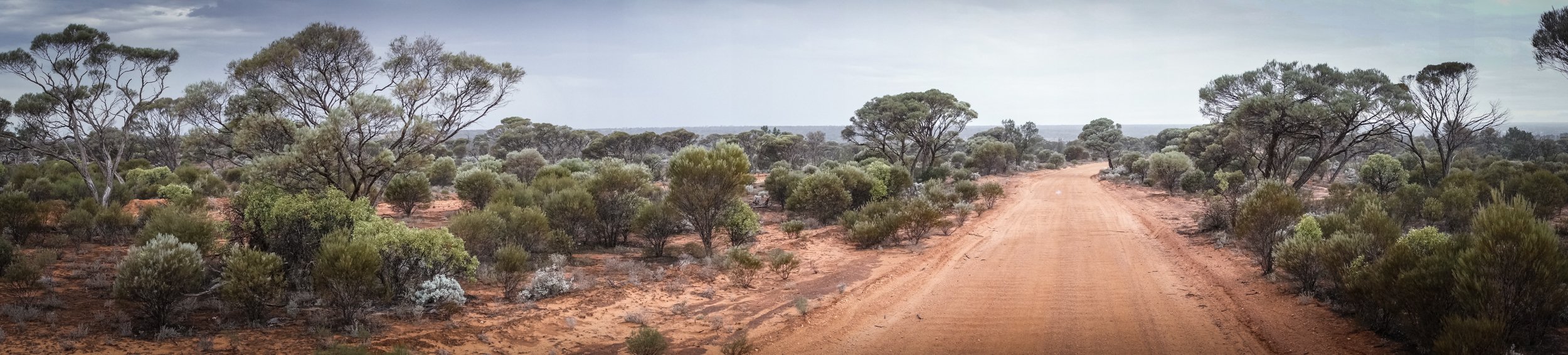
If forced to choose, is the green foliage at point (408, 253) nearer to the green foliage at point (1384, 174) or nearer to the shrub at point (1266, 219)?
the shrub at point (1266, 219)

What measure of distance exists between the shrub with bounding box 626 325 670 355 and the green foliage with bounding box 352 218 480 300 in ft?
12.9

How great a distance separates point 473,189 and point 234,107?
6908mm

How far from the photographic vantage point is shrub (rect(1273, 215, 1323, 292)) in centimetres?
880

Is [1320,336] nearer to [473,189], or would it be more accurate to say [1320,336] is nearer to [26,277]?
[26,277]

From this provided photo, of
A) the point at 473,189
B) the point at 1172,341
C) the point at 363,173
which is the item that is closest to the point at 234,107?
the point at 363,173

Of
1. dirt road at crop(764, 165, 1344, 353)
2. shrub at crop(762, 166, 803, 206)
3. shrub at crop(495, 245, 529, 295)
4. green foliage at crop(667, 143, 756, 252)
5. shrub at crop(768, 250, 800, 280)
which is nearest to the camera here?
dirt road at crop(764, 165, 1344, 353)

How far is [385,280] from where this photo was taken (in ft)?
29.1

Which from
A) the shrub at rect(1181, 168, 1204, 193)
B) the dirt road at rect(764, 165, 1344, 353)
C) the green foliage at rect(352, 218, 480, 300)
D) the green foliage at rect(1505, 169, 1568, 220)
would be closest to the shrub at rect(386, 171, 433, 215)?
the green foliage at rect(352, 218, 480, 300)

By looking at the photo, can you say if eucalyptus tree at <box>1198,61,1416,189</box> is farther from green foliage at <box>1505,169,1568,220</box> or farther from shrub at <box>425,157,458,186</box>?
shrub at <box>425,157,458,186</box>

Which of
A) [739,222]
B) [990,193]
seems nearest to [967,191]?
[990,193]

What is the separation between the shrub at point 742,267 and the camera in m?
11.2

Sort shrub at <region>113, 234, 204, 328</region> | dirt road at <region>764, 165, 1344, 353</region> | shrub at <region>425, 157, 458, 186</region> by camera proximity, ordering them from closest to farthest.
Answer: shrub at <region>113, 234, 204, 328</region> → dirt road at <region>764, 165, 1344, 353</region> → shrub at <region>425, 157, 458, 186</region>

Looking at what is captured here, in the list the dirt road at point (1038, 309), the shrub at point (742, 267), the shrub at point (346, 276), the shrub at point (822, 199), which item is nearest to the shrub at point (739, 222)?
the shrub at point (742, 267)

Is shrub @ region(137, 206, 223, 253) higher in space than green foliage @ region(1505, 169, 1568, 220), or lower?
lower
